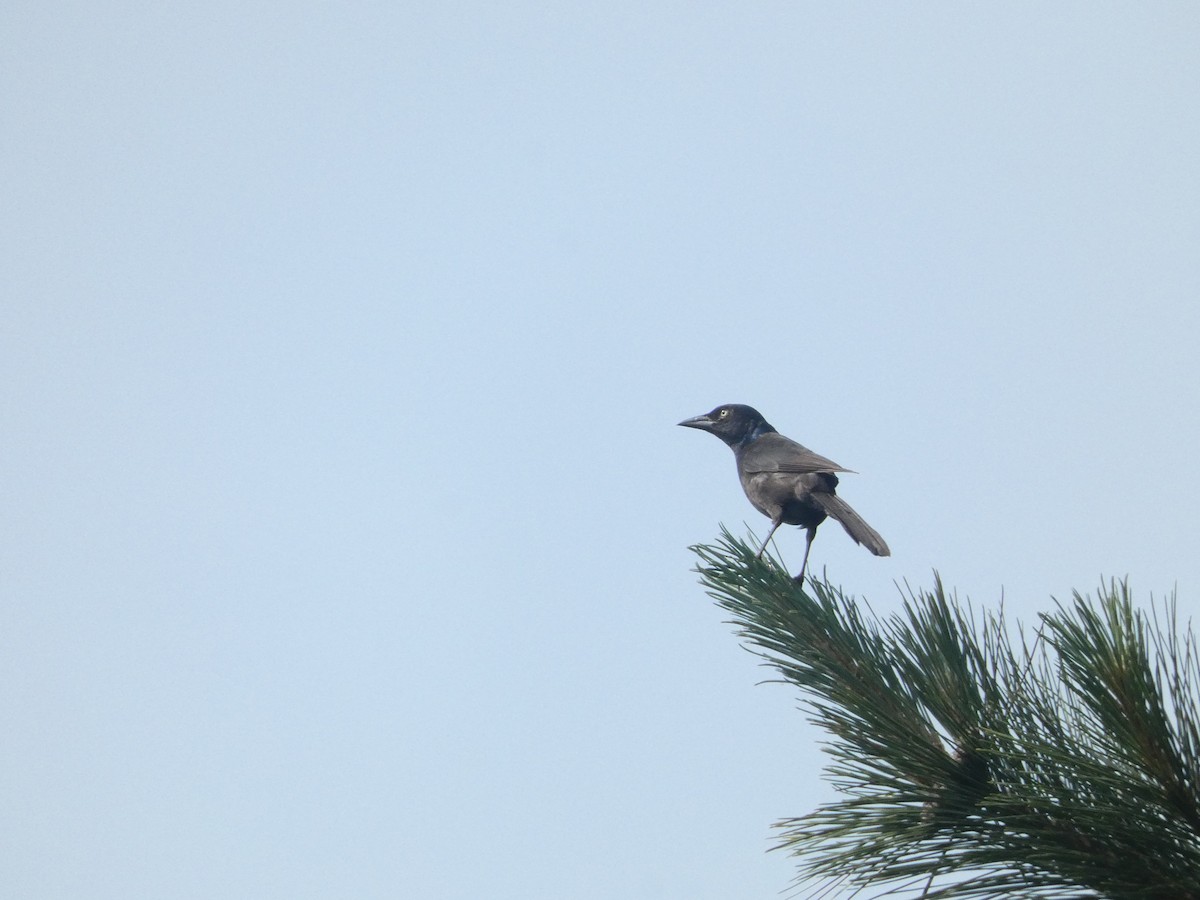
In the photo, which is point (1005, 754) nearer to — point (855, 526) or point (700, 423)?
point (855, 526)

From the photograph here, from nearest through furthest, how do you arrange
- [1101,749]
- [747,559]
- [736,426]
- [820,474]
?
[1101,749] < [747,559] < [820,474] < [736,426]

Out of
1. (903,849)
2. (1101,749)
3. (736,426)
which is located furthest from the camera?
(736,426)

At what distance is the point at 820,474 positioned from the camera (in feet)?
23.0

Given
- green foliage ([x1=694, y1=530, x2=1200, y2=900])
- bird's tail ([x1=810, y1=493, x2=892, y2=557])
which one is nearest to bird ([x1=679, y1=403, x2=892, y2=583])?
bird's tail ([x1=810, y1=493, x2=892, y2=557])

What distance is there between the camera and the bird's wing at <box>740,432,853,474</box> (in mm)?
6990

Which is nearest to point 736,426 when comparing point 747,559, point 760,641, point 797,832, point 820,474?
point 820,474

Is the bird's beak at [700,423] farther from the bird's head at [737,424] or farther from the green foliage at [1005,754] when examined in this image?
the green foliage at [1005,754]

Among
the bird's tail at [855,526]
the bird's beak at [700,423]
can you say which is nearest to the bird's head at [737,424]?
the bird's beak at [700,423]

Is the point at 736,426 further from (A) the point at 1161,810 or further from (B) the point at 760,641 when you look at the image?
(A) the point at 1161,810

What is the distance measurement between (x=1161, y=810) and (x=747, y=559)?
1.61 metres

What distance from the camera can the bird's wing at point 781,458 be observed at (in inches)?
275

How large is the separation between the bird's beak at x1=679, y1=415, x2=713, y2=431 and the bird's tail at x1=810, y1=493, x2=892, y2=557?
2.18m

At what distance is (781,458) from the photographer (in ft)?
24.3

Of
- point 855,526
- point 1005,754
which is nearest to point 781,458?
point 855,526
